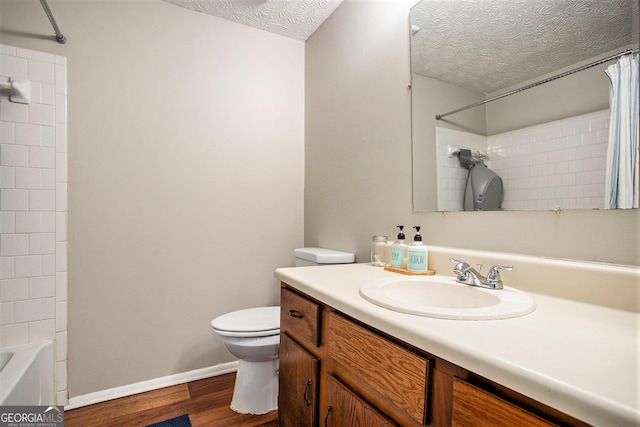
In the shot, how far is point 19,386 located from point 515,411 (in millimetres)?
1768

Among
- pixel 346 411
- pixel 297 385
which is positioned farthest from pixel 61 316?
pixel 346 411

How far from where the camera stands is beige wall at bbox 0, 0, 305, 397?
1.66 m

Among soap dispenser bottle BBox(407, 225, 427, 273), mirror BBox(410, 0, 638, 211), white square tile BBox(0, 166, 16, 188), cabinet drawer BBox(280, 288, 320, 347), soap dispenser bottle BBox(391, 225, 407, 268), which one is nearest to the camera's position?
mirror BBox(410, 0, 638, 211)

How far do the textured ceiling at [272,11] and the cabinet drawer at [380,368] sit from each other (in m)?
1.86

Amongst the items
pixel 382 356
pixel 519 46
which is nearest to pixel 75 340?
pixel 382 356

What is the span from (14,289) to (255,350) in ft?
4.01

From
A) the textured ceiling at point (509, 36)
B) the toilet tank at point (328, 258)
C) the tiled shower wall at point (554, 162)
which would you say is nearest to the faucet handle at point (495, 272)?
the tiled shower wall at point (554, 162)

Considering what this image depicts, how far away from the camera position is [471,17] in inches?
46.5

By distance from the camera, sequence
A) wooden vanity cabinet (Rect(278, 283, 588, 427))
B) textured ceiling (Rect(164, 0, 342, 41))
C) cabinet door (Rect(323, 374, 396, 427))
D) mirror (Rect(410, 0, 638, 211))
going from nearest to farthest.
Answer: wooden vanity cabinet (Rect(278, 283, 588, 427)) → cabinet door (Rect(323, 374, 396, 427)) → mirror (Rect(410, 0, 638, 211)) → textured ceiling (Rect(164, 0, 342, 41))

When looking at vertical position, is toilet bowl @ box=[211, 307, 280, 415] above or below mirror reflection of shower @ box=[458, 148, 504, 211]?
below

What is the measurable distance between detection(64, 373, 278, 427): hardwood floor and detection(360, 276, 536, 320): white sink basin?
1.04 metres

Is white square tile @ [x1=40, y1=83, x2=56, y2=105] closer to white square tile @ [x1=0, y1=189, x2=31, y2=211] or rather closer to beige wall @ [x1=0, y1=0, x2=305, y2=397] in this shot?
beige wall @ [x1=0, y1=0, x2=305, y2=397]

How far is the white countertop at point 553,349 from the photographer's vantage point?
40 cm

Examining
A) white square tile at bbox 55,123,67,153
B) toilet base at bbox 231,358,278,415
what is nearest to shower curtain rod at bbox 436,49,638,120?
toilet base at bbox 231,358,278,415
